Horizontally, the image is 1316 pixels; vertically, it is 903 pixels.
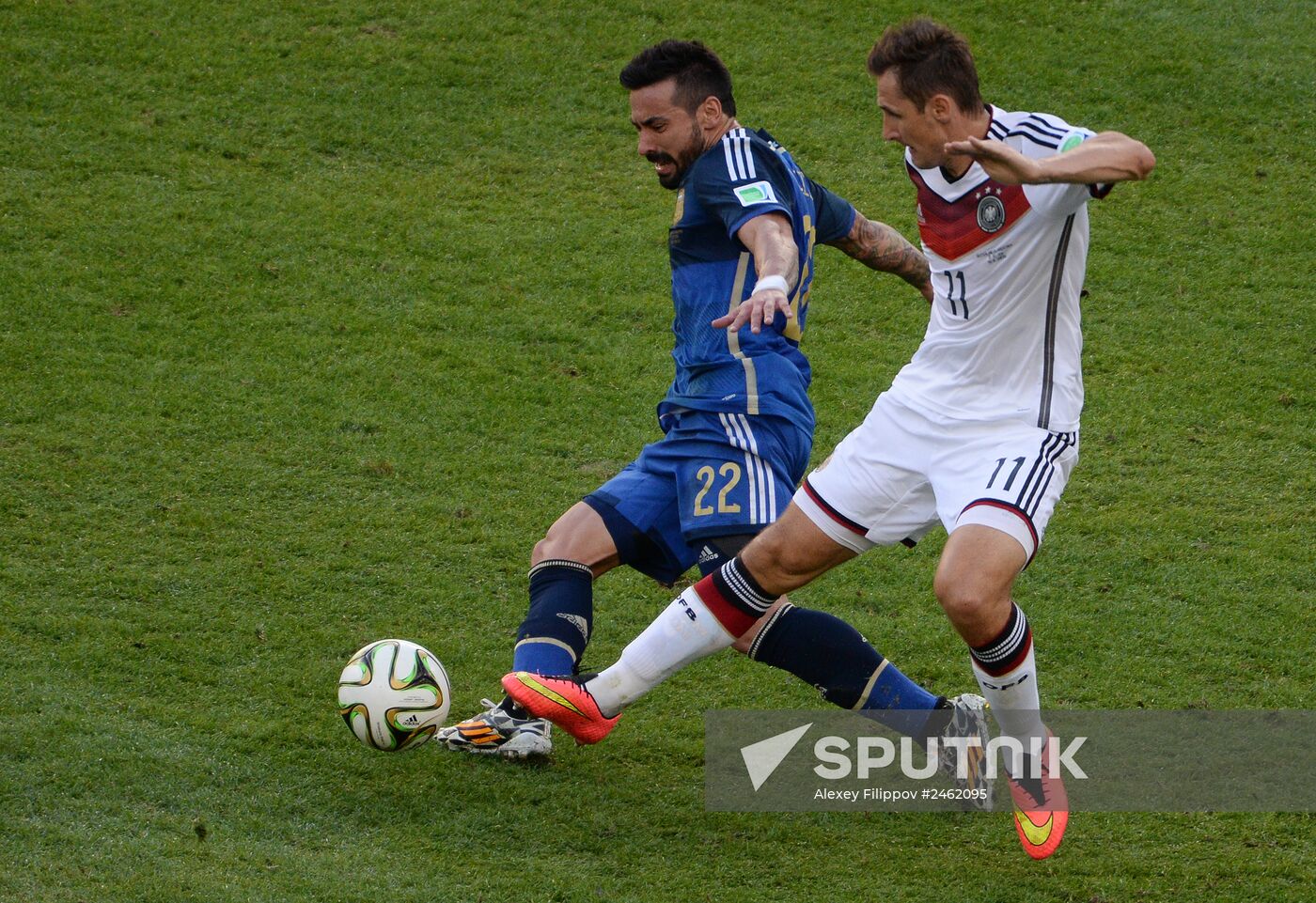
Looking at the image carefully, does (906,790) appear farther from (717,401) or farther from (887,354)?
(887,354)

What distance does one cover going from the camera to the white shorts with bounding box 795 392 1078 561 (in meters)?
4.14

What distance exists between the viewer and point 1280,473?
6.89 metres

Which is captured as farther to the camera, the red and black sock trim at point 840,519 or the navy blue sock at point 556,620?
the navy blue sock at point 556,620

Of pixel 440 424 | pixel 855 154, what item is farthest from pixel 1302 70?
pixel 440 424

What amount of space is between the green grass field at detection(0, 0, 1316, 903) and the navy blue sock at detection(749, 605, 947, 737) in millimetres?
339

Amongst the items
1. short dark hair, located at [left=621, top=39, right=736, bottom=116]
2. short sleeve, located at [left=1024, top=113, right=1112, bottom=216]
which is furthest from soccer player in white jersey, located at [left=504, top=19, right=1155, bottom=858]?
short dark hair, located at [left=621, top=39, right=736, bottom=116]

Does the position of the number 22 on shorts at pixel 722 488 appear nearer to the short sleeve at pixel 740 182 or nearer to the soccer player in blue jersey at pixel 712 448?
the soccer player in blue jersey at pixel 712 448

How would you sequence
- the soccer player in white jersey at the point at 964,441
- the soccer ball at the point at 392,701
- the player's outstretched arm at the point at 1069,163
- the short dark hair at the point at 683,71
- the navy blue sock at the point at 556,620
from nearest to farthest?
the player's outstretched arm at the point at 1069,163 < the soccer player in white jersey at the point at 964,441 < the soccer ball at the point at 392,701 < the navy blue sock at the point at 556,620 < the short dark hair at the point at 683,71

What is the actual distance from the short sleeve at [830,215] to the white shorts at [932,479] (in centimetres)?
96

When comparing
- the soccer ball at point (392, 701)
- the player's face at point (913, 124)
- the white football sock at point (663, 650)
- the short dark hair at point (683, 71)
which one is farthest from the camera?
the short dark hair at point (683, 71)

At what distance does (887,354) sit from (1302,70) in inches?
173

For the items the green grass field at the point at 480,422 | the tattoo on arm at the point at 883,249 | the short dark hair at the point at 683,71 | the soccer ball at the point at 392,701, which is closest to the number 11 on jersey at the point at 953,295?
the tattoo on arm at the point at 883,249

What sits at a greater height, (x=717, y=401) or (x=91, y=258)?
(x=91, y=258)

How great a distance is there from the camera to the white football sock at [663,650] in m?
4.50
